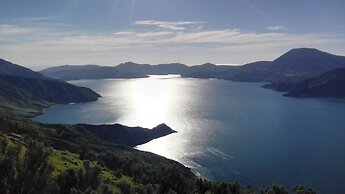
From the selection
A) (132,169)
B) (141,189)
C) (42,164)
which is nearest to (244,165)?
(132,169)

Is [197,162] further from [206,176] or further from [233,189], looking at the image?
[233,189]

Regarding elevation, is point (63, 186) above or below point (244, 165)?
above

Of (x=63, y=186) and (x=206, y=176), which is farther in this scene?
(x=206, y=176)

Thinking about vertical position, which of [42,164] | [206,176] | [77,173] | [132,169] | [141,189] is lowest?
[206,176]

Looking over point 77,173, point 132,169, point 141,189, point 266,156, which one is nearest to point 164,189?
point 132,169

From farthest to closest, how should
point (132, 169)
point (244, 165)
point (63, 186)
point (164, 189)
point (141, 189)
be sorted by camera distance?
point (244, 165) < point (132, 169) < point (164, 189) < point (141, 189) < point (63, 186)

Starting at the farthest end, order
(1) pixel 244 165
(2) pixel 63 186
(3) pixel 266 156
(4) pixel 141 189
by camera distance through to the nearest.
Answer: (3) pixel 266 156
(1) pixel 244 165
(4) pixel 141 189
(2) pixel 63 186

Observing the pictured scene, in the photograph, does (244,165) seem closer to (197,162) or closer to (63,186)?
(197,162)

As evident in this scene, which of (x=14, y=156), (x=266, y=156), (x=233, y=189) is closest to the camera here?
(x=14, y=156)

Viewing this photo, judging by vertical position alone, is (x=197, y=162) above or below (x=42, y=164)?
below
